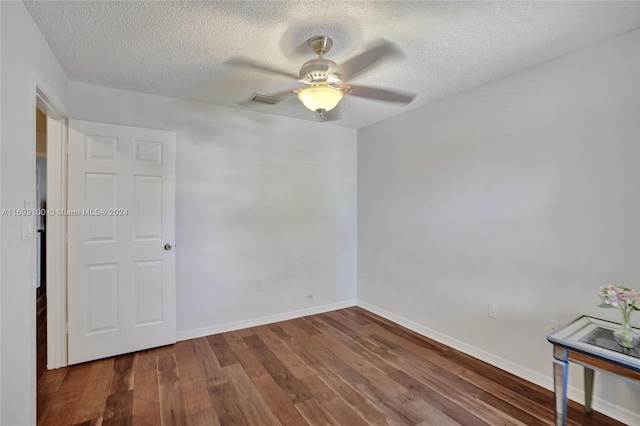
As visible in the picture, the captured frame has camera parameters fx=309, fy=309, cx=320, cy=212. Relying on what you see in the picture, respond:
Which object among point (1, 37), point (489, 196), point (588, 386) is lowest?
point (588, 386)

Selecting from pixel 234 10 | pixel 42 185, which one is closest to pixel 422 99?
pixel 234 10

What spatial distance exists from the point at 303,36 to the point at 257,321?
2854 mm

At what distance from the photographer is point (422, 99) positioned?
3023 millimetres

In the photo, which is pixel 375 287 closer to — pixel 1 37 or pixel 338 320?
pixel 338 320

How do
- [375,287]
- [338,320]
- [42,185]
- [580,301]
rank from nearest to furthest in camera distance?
1. [580,301]
2. [338,320]
3. [375,287]
4. [42,185]

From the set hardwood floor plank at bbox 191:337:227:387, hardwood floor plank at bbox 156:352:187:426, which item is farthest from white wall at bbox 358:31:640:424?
hardwood floor plank at bbox 156:352:187:426

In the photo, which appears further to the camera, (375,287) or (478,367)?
(375,287)

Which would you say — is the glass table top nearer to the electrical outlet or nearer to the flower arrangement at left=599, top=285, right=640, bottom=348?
the flower arrangement at left=599, top=285, right=640, bottom=348

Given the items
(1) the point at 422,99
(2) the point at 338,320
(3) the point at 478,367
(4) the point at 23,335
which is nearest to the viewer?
(4) the point at 23,335

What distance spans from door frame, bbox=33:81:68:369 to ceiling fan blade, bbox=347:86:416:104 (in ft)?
8.06

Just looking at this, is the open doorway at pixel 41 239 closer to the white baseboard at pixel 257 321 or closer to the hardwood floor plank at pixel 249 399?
the white baseboard at pixel 257 321

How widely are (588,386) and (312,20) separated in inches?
110

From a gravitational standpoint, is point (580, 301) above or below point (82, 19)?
below

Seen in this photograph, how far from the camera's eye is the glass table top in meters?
1.53
